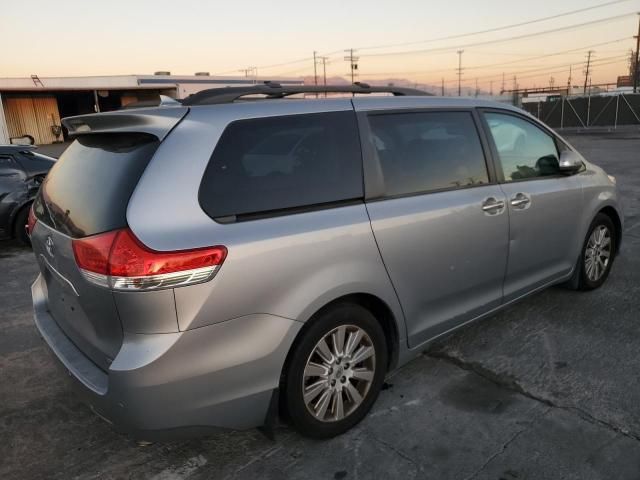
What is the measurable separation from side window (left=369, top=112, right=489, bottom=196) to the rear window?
4.08 ft

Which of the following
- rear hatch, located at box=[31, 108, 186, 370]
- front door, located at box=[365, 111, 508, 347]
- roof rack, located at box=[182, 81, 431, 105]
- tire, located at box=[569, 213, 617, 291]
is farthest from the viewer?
tire, located at box=[569, 213, 617, 291]

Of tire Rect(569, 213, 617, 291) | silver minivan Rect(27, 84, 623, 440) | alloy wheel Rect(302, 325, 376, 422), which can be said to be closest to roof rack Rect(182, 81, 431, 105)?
silver minivan Rect(27, 84, 623, 440)

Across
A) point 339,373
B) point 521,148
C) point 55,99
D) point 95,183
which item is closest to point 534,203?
point 521,148

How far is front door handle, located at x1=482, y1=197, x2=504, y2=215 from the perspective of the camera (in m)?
3.23

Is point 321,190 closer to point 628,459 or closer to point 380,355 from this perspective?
point 380,355

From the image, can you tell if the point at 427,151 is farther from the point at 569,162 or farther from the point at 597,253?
the point at 597,253

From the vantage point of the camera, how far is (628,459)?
2.46 meters

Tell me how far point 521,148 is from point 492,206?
76cm

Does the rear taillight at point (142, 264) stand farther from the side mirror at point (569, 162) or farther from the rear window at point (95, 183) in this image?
the side mirror at point (569, 162)

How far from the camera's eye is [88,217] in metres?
2.26

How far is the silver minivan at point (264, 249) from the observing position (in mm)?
2094

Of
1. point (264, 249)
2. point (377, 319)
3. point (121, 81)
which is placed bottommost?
point (377, 319)

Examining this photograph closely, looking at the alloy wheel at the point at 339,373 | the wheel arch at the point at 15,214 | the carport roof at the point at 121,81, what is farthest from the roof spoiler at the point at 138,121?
the carport roof at the point at 121,81

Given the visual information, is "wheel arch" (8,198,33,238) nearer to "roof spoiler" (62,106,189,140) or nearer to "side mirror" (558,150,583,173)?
"roof spoiler" (62,106,189,140)
